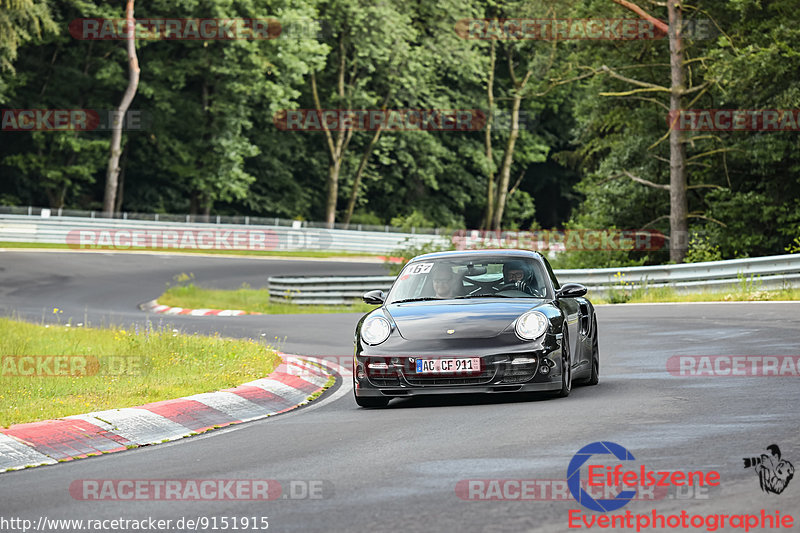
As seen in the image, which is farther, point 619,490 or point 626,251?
point 626,251

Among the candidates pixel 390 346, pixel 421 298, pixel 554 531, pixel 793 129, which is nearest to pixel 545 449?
pixel 554 531

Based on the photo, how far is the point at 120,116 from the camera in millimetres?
52406

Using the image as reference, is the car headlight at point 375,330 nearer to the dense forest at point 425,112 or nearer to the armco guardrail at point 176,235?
the dense forest at point 425,112

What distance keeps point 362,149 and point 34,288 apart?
35243 millimetres

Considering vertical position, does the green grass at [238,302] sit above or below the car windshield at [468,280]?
below

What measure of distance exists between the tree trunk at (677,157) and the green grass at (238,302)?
7764 millimetres

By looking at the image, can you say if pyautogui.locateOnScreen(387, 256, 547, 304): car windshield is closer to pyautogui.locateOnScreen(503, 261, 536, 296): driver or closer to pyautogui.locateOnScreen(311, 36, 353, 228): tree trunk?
pyautogui.locateOnScreen(503, 261, 536, 296): driver

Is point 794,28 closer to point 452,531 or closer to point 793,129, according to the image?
point 793,129

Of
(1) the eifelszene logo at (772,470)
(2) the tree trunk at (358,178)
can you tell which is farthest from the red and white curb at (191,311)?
(2) the tree trunk at (358,178)

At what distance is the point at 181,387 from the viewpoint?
1158 centimetres

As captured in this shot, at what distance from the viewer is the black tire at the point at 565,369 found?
10656mm

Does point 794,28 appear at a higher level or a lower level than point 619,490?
higher

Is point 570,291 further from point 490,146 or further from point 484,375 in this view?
point 490,146

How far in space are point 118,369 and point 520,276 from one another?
15.1 feet
